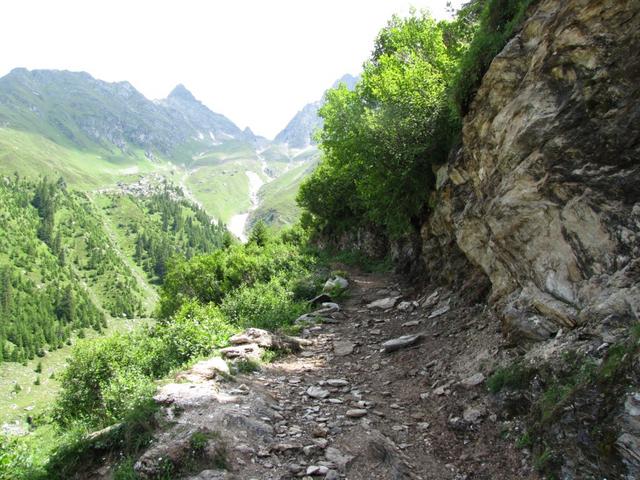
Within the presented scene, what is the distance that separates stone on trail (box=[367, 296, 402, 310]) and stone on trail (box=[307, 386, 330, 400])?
8.40m

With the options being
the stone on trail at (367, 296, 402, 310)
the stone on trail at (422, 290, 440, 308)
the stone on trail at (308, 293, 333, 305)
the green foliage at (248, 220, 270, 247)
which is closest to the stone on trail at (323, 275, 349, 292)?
the stone on trail at (308, 293, 333, 305)

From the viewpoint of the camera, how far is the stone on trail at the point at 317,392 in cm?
1077

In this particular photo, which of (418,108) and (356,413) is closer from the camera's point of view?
(356,413)

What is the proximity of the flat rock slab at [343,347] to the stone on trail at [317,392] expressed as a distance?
3.30m

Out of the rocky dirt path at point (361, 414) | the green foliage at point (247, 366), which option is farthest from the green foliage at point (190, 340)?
the rocky dirt path at point (361, 414)

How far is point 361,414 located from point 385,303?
1000 centimetres

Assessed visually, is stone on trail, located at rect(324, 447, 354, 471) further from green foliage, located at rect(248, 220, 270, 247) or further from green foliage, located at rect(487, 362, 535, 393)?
green foliage, located at rect(248, 220, 270, 247)

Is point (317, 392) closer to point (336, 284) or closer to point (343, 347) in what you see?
point (343, 347)

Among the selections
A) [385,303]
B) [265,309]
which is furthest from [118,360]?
[385,303]

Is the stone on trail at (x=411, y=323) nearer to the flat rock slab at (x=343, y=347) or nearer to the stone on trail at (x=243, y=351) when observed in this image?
the flat rock slab at (x=343, y=347)

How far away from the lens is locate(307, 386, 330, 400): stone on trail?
35.3 ft

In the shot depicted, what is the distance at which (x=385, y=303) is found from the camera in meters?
19.3

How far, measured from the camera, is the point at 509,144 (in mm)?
10680

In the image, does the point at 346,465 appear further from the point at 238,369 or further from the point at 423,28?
the point at 423,28
